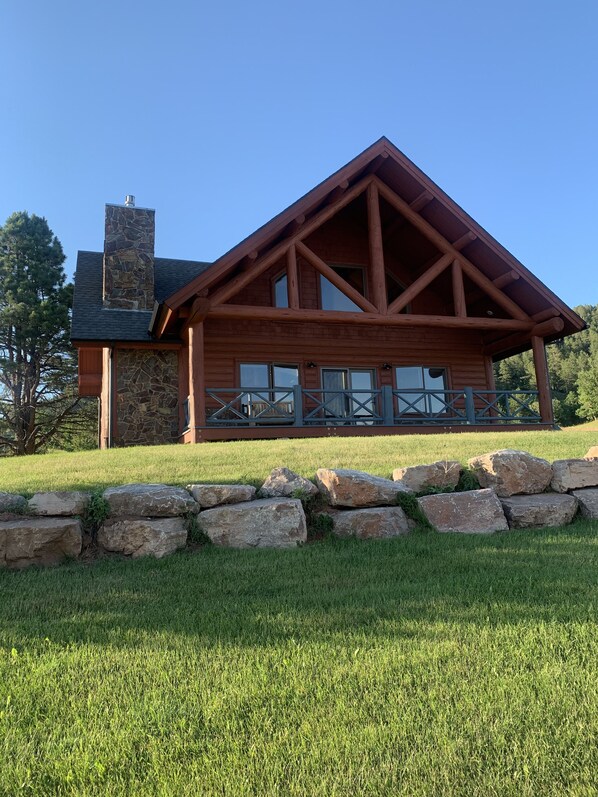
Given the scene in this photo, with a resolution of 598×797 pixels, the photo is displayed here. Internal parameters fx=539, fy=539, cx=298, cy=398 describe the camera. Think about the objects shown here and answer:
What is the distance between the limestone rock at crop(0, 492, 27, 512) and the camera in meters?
4.61

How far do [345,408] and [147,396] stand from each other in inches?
206

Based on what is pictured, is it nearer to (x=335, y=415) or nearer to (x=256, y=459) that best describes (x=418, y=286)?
(x=335, y=415)

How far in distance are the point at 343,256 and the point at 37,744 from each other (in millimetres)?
15299

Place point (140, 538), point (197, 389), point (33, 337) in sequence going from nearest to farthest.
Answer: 1. point (140, 538)
2. point (197, 389)
3. point (33, 337)

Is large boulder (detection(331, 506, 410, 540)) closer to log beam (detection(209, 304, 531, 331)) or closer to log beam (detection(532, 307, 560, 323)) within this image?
log beam (detection(209, 304, 531, 331))

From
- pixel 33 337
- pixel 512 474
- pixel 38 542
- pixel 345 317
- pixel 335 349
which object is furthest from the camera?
pixel 33 337

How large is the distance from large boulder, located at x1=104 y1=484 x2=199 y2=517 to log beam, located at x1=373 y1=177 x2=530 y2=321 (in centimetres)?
1139

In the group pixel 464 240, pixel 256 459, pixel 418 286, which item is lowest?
pixel 256 459

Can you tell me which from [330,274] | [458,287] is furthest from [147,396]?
[458,287]

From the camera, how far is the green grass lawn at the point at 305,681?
5.41ft

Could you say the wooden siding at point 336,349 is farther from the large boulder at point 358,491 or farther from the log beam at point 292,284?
the large boulder at point 358,491

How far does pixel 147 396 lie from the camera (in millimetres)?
14125

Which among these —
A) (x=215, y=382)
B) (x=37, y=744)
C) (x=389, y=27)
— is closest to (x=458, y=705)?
(x=37, y=744)

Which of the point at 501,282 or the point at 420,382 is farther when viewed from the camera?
the point at 420,382
